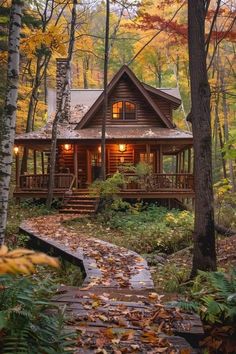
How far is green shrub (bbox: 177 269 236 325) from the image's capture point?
13.6ft

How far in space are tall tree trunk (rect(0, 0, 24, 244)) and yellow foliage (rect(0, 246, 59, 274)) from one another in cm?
512

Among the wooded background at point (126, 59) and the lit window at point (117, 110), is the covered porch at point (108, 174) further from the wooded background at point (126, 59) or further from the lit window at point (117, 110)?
the wooded background at point (126, 59)

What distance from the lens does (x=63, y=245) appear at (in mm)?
8820

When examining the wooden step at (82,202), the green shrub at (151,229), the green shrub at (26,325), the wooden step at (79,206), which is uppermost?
the green shrub at (26,325)

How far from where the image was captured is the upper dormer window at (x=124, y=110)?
72.7 feet

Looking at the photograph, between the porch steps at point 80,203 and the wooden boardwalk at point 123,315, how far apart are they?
913 cm

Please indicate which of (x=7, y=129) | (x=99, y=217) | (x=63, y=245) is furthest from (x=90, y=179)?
(x=7, y=129)

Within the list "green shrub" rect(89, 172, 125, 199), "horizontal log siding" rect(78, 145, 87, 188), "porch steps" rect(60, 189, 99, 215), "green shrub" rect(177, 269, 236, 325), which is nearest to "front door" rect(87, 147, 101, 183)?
"horizontal log siding" rect(78, 145, 87, 188)

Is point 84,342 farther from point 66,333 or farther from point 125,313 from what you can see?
point 125,313

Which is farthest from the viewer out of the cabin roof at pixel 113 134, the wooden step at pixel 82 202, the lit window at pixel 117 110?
the lit window at pixel 117 110

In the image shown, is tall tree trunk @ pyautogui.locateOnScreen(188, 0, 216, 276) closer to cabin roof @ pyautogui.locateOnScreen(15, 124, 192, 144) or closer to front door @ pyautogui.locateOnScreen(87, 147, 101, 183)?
cabin roof @ pyautogui.locateOnScreen(15, 124, 192, 144)

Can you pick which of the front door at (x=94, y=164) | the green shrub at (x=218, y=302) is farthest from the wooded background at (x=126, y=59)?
the green shrub at (x=218, y=302)

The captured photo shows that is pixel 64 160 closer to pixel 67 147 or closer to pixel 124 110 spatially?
pixel 67 147

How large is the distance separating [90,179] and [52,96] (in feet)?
26.3
